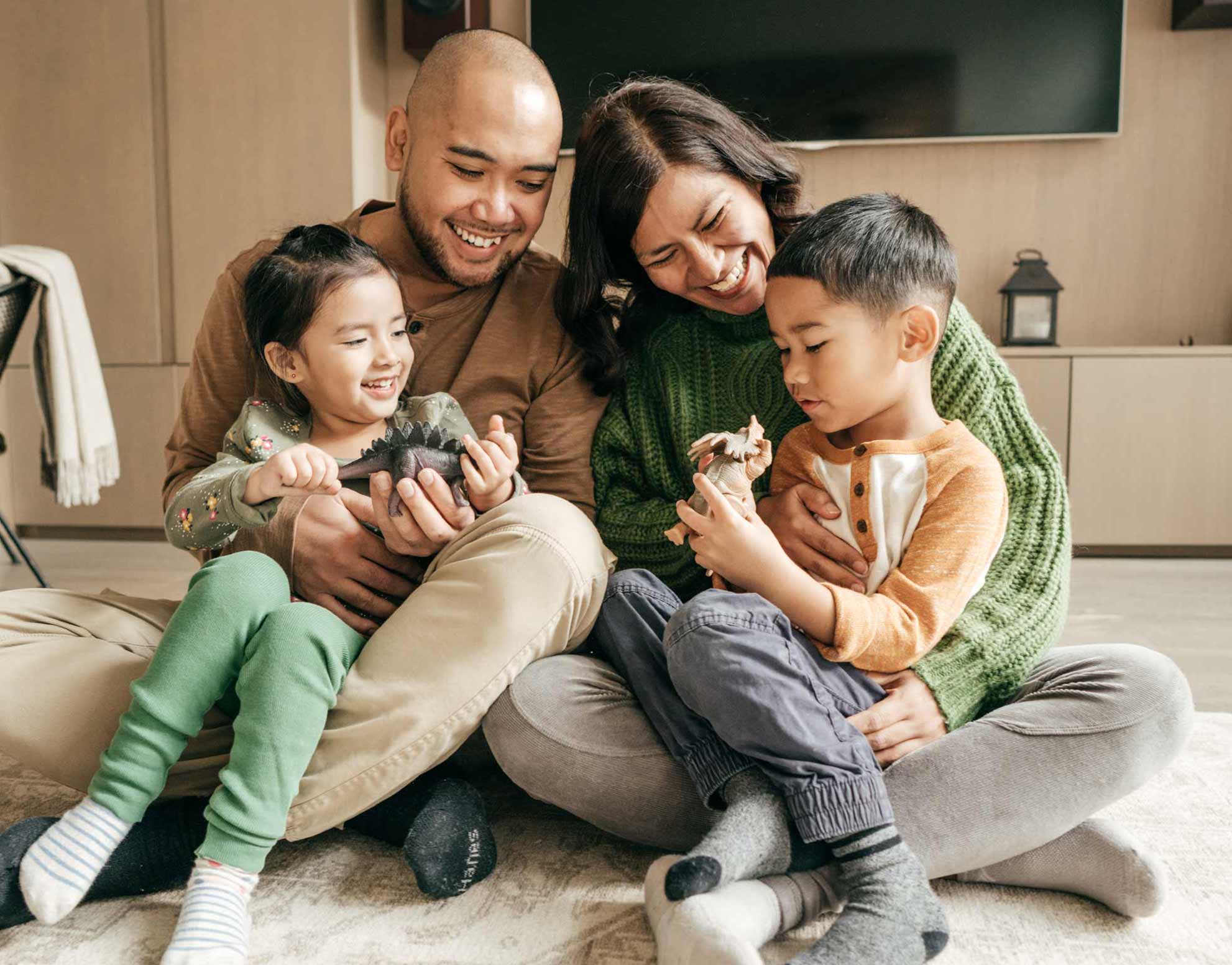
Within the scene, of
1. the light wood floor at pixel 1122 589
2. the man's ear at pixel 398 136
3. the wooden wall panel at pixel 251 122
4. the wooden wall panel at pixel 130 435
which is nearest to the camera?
the man's ear at pixel 398 136

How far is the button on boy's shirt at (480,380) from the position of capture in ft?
4.70

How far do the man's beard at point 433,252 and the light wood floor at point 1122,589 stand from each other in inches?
56.1

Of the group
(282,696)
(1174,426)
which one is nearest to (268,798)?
(282,696)

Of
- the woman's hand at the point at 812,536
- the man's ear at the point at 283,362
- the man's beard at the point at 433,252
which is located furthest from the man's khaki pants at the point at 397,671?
the man's beard at the point at 433,252

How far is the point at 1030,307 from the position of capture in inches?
138

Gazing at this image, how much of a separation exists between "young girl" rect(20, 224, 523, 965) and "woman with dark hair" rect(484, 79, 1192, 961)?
20 cm

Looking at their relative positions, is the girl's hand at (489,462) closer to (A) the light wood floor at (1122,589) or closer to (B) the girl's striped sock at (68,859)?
(B) the girl's striped sock at (68,859)

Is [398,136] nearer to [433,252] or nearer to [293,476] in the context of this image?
[433,252]

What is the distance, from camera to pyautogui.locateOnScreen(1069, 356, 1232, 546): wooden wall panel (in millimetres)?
3236

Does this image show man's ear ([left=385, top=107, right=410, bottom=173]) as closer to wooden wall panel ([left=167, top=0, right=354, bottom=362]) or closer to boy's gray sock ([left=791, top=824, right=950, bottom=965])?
boy's gray sock ([left=791, top=824, right=950, bottom=965])

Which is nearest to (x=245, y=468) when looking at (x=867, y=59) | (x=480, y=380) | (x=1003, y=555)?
(x=480, y=380)

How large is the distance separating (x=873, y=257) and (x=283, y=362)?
750 millimetres

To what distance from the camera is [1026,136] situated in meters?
3.53

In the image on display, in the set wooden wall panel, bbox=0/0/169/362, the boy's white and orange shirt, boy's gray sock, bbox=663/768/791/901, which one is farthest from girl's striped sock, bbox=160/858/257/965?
wooden wall panel, bbox=0/0/169/362
